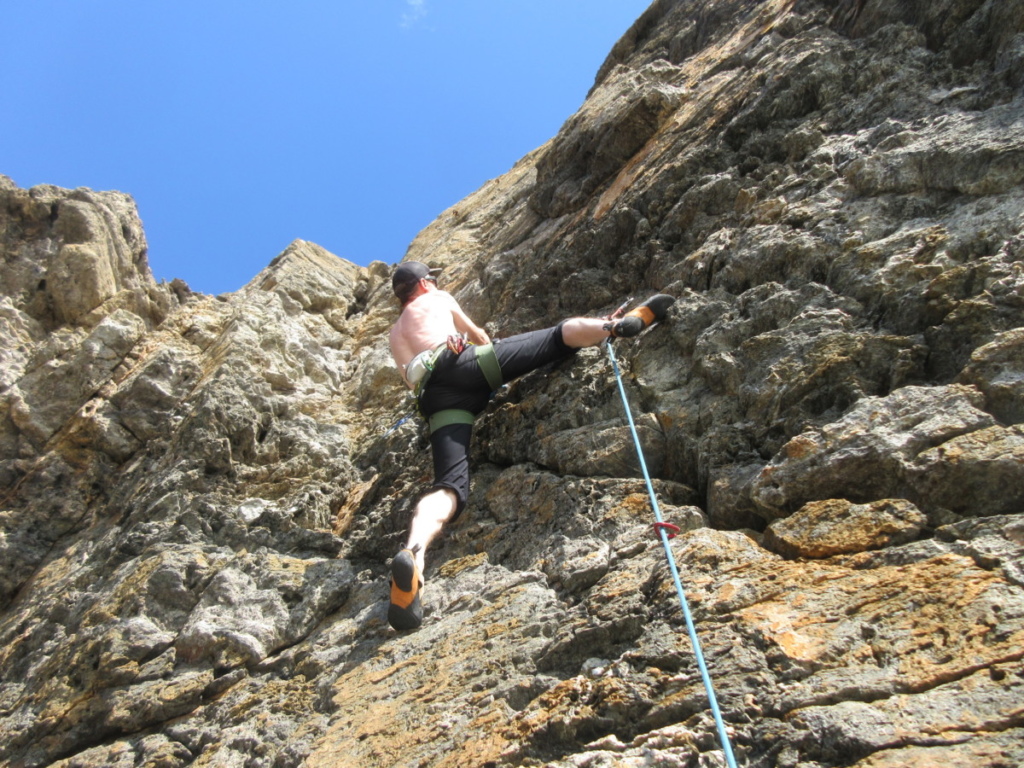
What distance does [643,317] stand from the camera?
5254 mm

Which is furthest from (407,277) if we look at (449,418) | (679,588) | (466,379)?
(679,588)

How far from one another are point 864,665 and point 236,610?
13.0 feet

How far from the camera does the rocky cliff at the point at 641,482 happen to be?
2896 mm

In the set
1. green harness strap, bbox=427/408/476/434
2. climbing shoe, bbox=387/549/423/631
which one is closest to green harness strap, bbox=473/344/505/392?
green harness strap, bbox=427/408/476/434

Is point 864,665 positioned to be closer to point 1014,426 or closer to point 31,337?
point 1014,426

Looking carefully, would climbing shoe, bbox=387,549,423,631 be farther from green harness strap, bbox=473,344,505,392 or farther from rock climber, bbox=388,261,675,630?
green harness strap, bbox=473,344,505,392

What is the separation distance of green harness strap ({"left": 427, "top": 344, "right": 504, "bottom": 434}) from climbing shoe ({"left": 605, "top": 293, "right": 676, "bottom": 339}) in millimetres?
869

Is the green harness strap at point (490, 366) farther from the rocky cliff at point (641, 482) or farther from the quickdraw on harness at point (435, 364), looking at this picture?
the rocky cliff at point (641, 482)

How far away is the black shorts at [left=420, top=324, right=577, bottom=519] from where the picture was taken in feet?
16.8

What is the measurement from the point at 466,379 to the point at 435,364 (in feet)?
0.85

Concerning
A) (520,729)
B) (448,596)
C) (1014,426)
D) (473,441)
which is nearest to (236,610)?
(448,596)

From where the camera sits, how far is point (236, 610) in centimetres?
496

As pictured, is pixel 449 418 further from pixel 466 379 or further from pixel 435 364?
pixel 435 364

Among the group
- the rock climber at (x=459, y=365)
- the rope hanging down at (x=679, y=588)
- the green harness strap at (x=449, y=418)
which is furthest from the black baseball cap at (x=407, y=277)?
the rope hanging down at (x=679, y=588)
